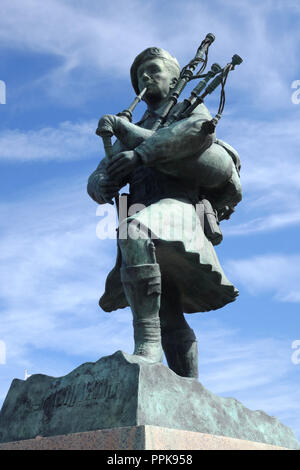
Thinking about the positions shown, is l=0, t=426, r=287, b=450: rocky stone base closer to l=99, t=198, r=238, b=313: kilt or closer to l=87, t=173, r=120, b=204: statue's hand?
l=99, t=198, r=238, b=313: kilt

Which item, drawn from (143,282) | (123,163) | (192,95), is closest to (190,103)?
(192,95)

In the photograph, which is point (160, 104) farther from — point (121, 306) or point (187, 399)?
point (187, 399)

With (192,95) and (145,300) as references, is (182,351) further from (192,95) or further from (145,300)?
(192,95)

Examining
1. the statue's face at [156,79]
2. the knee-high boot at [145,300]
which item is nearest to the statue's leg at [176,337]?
the knee-high boot at [145,300]

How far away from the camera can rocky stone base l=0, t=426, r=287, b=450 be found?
383 cm

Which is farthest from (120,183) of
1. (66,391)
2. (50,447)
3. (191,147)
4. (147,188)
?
(50,447)

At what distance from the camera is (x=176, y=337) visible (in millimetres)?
5547

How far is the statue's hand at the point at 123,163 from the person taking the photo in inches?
209

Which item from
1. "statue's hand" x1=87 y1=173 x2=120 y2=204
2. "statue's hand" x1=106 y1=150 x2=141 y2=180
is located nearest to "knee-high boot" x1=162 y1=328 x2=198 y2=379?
"statue's hand" x1=87 y1=173 x2=120 y2=204

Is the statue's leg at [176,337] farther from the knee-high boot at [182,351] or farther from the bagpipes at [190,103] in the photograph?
the bagpipes at [190,103]

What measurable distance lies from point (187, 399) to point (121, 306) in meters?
1.44

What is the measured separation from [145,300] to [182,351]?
0.82 metres

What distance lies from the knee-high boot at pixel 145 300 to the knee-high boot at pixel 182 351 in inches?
26.3

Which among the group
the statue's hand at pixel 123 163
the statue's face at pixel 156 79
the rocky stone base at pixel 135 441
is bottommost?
the rocky stone base at pixel 135 441
